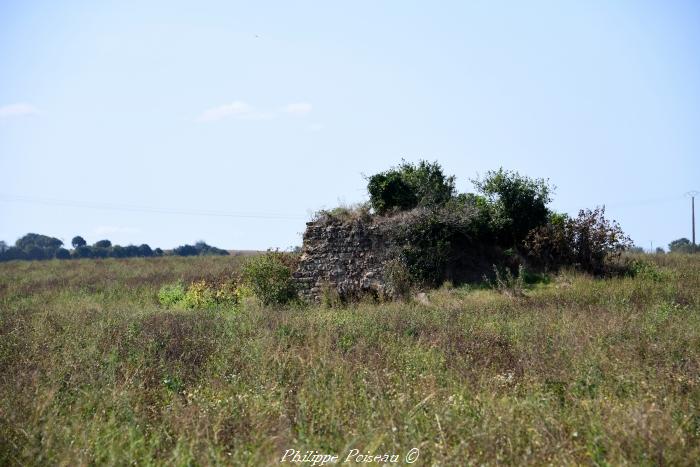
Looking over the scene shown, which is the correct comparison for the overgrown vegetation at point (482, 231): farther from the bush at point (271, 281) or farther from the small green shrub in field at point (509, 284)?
the bush at point (271, 281)

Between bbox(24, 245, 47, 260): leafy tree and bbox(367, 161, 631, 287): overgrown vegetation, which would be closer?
bbox(367, 161, 631, 287): overgrown vegetation

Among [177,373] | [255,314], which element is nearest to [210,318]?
[255,314]

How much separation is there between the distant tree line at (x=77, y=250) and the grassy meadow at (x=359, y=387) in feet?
200

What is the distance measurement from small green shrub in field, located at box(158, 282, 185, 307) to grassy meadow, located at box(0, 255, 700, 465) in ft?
25.0

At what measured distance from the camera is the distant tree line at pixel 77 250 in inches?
3007

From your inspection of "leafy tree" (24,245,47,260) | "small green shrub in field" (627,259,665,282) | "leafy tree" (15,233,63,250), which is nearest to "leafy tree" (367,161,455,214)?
"small green shrub in field" (627,259,665,282)

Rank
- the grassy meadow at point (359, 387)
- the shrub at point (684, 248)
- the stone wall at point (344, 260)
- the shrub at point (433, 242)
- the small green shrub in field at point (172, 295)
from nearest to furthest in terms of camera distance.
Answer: the grassy meadow at point (359, 387), the stone wall at point (344, 260), the shrub at point (433, 242), the small green shrub in field at point (172, 295), the shrub at point (684, 248)

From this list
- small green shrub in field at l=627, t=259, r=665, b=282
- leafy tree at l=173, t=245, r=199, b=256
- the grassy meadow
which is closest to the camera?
the grassy meadow

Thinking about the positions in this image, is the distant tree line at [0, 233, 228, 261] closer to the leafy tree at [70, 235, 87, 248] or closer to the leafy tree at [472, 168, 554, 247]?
the leafy tree at [70, 235, 87, 248]

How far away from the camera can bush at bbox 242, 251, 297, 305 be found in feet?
58.2

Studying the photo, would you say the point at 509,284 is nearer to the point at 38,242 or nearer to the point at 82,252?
the point at 82,252

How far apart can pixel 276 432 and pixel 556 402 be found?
309 centimetres

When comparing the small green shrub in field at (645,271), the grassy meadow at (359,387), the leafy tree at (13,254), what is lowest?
the grassy meadow at (359,387)

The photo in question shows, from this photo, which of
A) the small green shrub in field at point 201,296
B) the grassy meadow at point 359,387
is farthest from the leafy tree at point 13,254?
the grassy meadow at point 359,387
